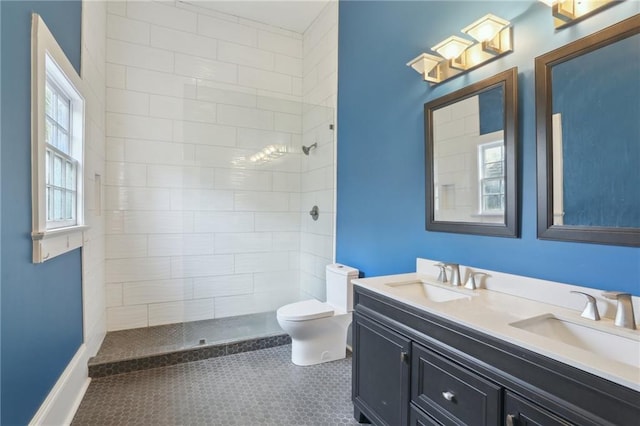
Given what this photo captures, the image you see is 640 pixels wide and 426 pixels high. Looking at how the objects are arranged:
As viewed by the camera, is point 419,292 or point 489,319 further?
point 419,292

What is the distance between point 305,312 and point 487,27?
2.02m

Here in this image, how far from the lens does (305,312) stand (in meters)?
2.39

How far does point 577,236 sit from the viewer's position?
4.15 feet

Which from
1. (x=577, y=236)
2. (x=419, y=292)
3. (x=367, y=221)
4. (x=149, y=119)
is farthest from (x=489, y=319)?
(x=149, y=119)

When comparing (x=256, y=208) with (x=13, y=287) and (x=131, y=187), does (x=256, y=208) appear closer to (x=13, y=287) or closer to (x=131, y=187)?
(x=131, y=187)

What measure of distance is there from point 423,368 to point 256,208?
7.91 feet

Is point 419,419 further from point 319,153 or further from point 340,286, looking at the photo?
point 319,153

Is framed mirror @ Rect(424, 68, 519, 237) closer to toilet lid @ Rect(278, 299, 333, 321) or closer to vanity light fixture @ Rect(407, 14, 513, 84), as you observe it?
vanity light fixture @ Rect(407, 14, 513, 84)

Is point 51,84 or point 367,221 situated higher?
point 51,84

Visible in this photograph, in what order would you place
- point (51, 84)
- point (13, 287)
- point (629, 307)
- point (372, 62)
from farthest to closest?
1. point (372, 62)
2. point (51, 84)
3. point (13, 287)
4. point (629, 307)

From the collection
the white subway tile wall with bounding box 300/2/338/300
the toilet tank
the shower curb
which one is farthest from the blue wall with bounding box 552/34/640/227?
the shower curb

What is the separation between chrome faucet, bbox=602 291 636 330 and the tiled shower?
2.07 meters

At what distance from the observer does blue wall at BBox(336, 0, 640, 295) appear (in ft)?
A: 4.29

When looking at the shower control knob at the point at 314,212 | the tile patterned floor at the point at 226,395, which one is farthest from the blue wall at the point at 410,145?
the tile patterned floor at the point at 226,395
